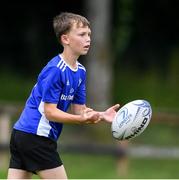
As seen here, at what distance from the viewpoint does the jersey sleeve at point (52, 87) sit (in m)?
6.57

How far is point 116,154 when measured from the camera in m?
11.8

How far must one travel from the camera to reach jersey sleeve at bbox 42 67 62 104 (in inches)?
259

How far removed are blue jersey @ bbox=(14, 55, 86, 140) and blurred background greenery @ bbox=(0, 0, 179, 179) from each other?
19.1 ft

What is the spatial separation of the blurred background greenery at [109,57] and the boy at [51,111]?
583cm

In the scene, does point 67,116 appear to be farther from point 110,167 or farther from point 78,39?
point 110,167

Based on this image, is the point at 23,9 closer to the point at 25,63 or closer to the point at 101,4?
the point at 25,63

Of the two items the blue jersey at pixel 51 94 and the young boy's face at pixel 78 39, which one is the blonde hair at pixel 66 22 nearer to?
the young boy's face at pixel 78 39

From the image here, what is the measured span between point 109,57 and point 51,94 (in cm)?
877

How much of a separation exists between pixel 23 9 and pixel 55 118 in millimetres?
11808

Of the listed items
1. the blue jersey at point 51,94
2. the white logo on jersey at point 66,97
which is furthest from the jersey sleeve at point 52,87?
the white logo on jersey at point 66,97

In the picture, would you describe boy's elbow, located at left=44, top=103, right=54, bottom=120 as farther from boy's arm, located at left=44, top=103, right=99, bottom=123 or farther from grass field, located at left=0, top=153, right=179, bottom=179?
grass field, located at left=0, top=153, right=179, bottom=179

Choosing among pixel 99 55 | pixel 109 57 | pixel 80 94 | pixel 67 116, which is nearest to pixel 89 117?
pixel 67 116

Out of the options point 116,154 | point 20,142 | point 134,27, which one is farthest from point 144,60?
point 20,142

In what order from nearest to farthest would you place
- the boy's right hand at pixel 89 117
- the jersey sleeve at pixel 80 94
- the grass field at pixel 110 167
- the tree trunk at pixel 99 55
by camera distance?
the boy's right hand at pixel 89 117
the jersey sleeve at pixel 80 94
the grass field at pixel 110 167
the tree trunk at pixel 99 55
